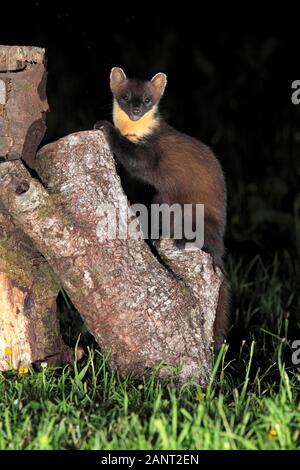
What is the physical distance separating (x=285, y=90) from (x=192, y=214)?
458 cm

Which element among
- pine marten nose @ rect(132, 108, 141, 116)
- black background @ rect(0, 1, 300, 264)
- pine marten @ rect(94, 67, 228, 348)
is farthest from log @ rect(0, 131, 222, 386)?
black background @ rect(0, 1, 300, 264)

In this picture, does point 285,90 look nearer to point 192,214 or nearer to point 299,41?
point 299,41

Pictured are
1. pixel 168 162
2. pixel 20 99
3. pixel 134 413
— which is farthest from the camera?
pixel 168 162

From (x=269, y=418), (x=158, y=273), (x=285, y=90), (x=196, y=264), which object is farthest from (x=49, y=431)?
(x=285, y=90)

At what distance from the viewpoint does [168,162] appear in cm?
519

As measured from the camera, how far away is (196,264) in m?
4.45

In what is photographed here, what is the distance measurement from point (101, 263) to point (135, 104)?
4.92ft
